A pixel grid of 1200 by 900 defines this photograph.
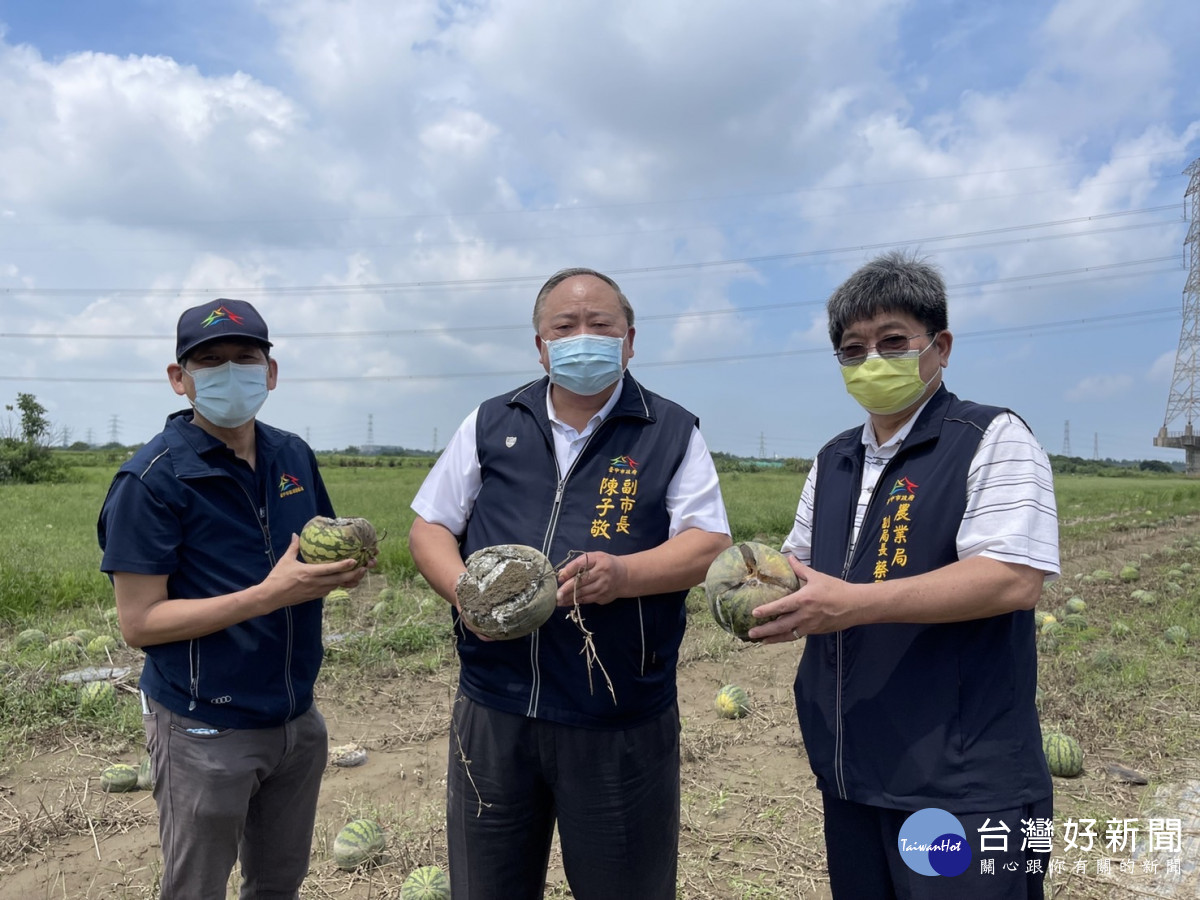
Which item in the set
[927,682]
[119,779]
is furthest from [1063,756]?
[119,779]

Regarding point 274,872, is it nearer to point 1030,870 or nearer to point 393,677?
point 1030,870

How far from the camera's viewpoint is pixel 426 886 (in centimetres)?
355

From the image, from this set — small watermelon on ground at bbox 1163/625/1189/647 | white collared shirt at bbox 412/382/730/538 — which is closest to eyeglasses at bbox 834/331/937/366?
white collared shirt at bbox 412/382/730/538

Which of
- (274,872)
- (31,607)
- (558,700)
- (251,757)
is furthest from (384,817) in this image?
(31,607)

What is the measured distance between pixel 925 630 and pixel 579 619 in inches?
42.0

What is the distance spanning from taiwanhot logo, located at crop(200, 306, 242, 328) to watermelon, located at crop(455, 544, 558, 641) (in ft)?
4.42

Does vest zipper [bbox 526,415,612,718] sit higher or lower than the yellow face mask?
lower

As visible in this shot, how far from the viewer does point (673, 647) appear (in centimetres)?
284

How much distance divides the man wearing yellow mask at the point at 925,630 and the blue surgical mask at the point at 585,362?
857 mm

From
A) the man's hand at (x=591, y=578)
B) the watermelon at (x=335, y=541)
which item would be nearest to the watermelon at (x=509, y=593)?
the man's hand at (x=591, y=578)

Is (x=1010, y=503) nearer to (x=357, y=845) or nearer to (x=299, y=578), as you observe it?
(x=299, y=578)

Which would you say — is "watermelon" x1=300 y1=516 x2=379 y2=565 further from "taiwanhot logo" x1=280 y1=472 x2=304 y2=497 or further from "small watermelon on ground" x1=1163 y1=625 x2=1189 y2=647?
"small watermelon on ground" x1=1163 y1=625 x2=1189 y2=647

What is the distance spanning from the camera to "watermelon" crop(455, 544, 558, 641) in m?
2.51

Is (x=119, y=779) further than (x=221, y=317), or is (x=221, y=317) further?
(x=119, y=779)
